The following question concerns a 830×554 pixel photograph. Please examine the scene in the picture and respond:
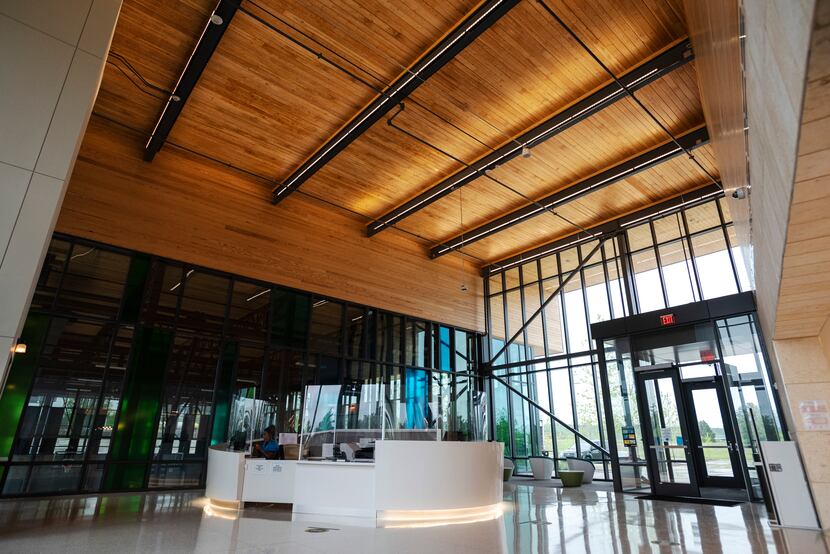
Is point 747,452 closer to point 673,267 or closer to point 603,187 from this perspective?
point 673,267

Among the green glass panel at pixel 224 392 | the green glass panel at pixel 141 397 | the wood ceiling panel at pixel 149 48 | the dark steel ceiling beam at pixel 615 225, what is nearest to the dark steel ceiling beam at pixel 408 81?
the wood ceiling panel at pixel 149 48

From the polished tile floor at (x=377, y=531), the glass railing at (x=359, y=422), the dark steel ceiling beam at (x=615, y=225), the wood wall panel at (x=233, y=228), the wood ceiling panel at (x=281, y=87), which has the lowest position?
the polished tile floor at (x=377, y=531)

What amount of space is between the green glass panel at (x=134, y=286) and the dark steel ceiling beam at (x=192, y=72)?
7.18 feet

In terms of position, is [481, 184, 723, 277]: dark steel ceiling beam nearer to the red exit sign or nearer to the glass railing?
the red exit sign

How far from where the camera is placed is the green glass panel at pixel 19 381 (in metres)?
7.61

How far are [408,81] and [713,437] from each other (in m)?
8.47

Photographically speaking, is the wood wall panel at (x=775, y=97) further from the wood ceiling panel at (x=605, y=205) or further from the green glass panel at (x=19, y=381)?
the green glass panel at (x=19, y=381)

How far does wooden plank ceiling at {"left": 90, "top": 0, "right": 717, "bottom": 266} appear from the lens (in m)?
6.88

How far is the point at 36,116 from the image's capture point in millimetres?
4363

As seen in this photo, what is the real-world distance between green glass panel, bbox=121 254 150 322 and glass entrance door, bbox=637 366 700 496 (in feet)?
33.7

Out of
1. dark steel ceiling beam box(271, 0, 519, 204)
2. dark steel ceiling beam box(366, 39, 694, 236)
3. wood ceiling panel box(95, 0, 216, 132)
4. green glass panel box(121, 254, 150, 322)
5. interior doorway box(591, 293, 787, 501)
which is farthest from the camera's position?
green glass panel box(121, 254, 150, 322)

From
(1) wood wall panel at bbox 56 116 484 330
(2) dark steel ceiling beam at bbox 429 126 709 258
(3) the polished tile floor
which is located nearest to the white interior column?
(3) the polished tile floor

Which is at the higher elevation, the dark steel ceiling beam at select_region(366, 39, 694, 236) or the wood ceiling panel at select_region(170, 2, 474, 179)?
the wood ceiling panel at select_region(170, 2, 474, 179)

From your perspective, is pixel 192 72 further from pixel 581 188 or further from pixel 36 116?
pixel 581 188
